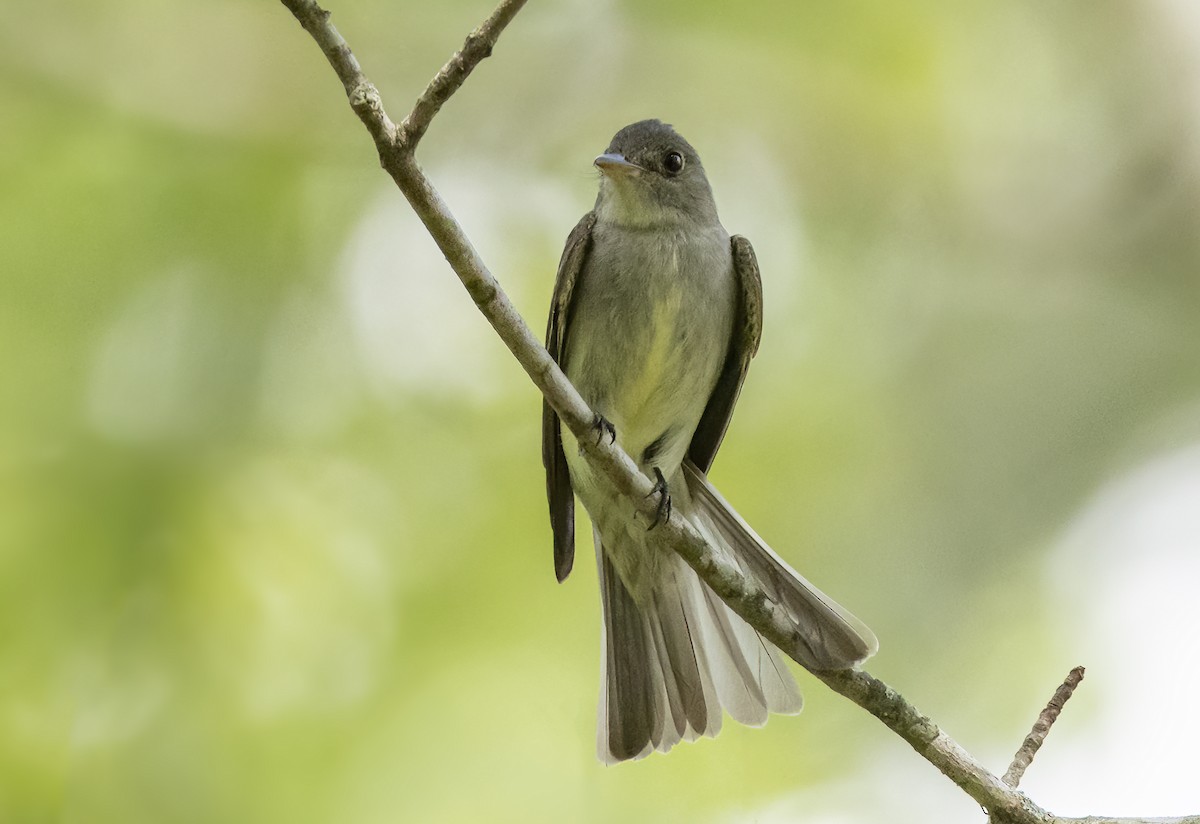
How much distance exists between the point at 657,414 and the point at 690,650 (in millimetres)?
927

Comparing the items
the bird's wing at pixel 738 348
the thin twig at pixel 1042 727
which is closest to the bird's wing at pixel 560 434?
the bird's wing at pixel 738 348

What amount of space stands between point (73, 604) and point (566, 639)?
225 centimetres

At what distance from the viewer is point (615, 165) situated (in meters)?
5.14

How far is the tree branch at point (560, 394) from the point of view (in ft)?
9.43

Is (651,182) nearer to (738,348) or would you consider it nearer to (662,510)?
(738,348)

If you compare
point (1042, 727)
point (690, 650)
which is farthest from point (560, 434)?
point (1042, 727)

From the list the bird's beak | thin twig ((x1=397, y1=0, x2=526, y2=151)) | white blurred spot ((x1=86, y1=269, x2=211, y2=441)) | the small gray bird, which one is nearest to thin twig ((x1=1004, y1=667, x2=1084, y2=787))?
the small gray bird

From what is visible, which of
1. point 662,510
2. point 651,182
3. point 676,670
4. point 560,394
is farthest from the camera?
point 651,182

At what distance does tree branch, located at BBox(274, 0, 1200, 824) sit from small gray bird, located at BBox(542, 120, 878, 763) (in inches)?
27.3

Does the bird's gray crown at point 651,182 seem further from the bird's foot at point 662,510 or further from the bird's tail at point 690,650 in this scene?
the bird's foot at point 662,510

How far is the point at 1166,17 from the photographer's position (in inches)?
234

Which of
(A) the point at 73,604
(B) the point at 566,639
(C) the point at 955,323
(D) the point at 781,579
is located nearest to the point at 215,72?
(A) the point at 73,604

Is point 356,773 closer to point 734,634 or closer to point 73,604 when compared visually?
point 73,604

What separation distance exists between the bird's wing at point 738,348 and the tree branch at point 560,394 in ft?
4.60
